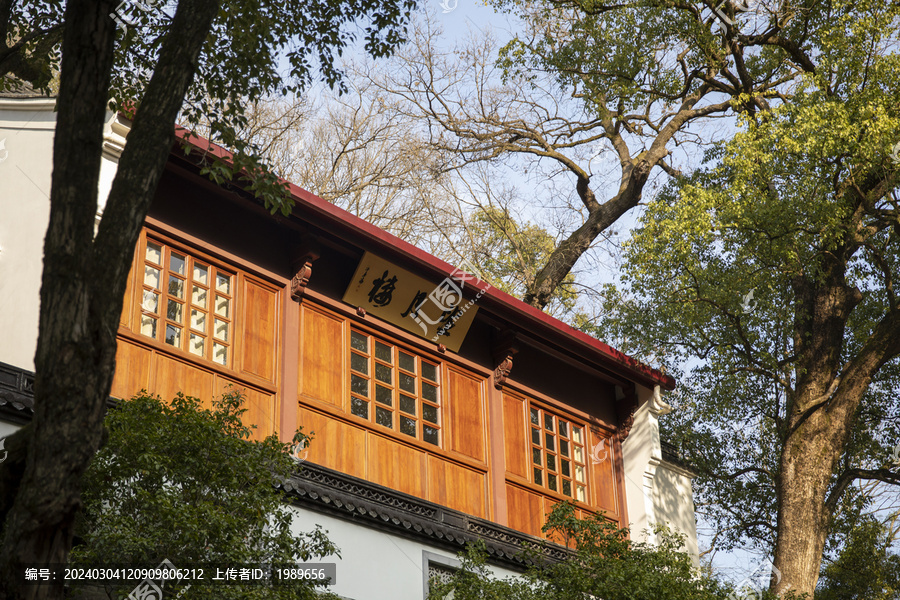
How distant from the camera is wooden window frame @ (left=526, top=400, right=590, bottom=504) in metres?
12.4

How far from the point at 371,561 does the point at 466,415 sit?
8.77 feet

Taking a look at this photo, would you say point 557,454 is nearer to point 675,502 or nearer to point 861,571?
point 675,502

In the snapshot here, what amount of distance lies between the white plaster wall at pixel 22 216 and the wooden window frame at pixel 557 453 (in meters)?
6.33

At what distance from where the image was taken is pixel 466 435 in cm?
1160

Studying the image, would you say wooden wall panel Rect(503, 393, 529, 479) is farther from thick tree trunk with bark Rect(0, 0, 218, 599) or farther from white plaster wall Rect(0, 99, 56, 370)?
thick tree trunk with bark Rect(0, 0, 218, 599)

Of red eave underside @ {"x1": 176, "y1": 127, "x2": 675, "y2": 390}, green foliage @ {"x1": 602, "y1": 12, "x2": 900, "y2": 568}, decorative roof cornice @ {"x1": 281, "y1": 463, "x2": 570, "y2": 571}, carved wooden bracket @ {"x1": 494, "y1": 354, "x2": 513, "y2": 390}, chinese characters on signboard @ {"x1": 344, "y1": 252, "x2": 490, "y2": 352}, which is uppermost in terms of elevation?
green foliage @ {"x1": 602, "y1": 12, "x2": 900, "y2": 568}

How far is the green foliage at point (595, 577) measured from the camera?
892 cm

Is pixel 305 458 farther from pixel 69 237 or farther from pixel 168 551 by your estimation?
→ pixel 69 237

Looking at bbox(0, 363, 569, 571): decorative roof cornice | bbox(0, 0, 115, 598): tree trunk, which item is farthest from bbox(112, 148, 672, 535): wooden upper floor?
bbox(0, 0, 115, 598): tree trunk

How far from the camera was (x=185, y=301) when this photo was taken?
941 centimetres

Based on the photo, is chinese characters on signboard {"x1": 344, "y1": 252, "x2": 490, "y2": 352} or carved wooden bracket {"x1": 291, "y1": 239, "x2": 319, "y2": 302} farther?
chinese characters on signboard {"x1": 344, "y1": 252, "x2": 490, "y2": 352}

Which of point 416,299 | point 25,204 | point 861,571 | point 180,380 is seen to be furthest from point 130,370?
point 861,571

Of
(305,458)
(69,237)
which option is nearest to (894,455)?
(305,458)

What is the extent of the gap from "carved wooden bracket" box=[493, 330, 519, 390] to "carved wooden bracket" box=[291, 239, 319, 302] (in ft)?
9.77
